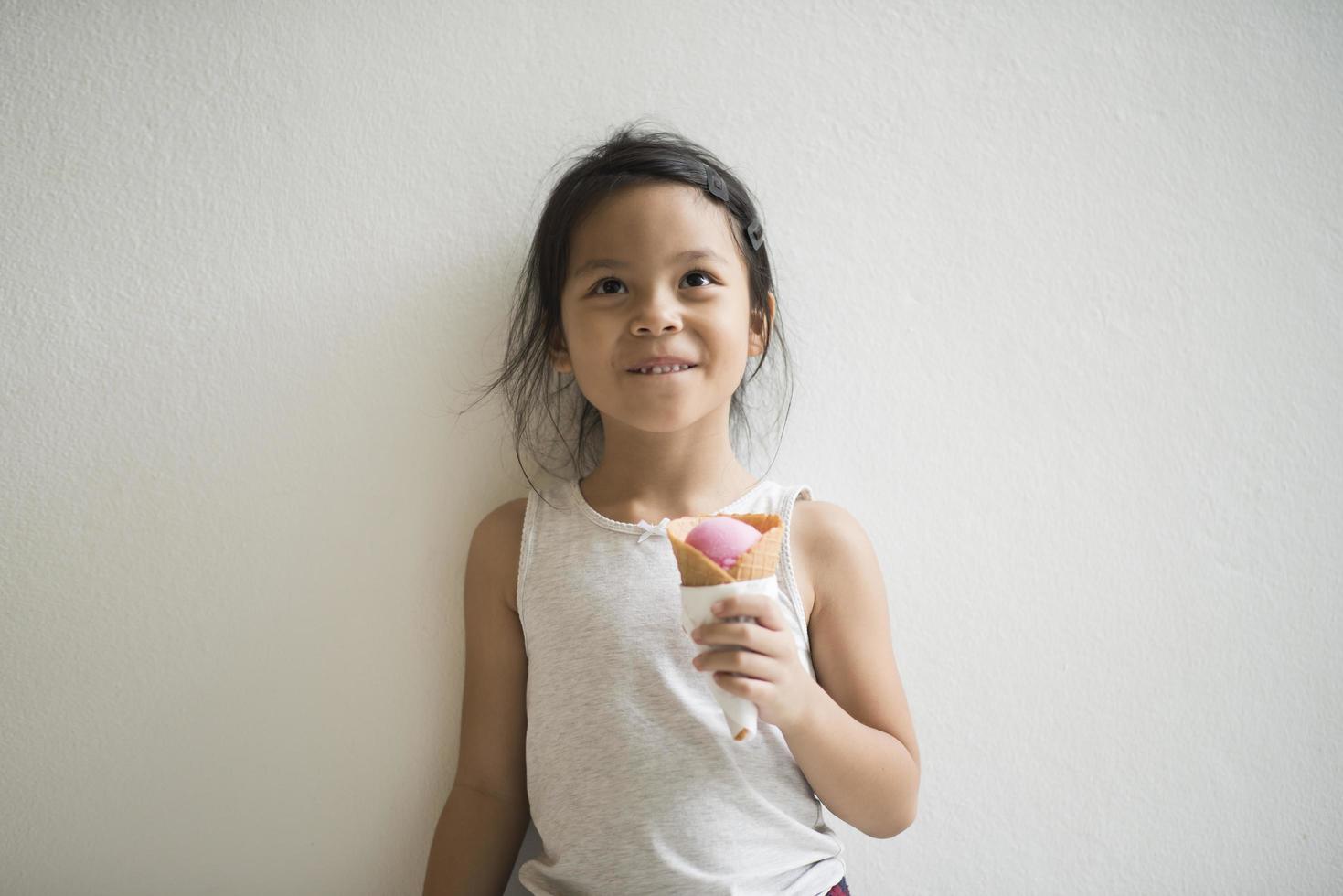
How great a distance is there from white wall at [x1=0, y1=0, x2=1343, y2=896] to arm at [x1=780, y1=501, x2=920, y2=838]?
0.52 ft

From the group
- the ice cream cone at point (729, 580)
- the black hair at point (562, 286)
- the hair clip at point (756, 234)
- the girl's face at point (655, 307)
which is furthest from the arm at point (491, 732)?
Answer: the hair clip at point (756, 234)

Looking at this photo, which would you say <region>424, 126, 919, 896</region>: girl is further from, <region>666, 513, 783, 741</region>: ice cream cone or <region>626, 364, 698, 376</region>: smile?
<region>666, 513, 783, 741</region>: ice cream cone

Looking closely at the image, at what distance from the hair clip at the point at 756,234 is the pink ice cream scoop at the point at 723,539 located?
17.6 inches

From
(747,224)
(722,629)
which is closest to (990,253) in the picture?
(747,224)

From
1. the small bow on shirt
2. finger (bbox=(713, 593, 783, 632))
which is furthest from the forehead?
finger (bbox=(713, 593, 783, 632))

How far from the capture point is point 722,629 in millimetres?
807

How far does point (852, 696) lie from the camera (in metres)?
1.06

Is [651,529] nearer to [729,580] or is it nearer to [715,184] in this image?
[729,580]

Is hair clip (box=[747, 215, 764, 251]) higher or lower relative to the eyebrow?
higher

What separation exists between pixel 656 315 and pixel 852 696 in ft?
1.77

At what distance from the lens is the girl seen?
3.31 ft

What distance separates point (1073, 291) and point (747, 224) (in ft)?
1.76

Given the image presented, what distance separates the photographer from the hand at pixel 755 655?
0.80 meters

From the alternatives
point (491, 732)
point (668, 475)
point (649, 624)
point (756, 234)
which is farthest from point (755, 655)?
point (756, 234)
